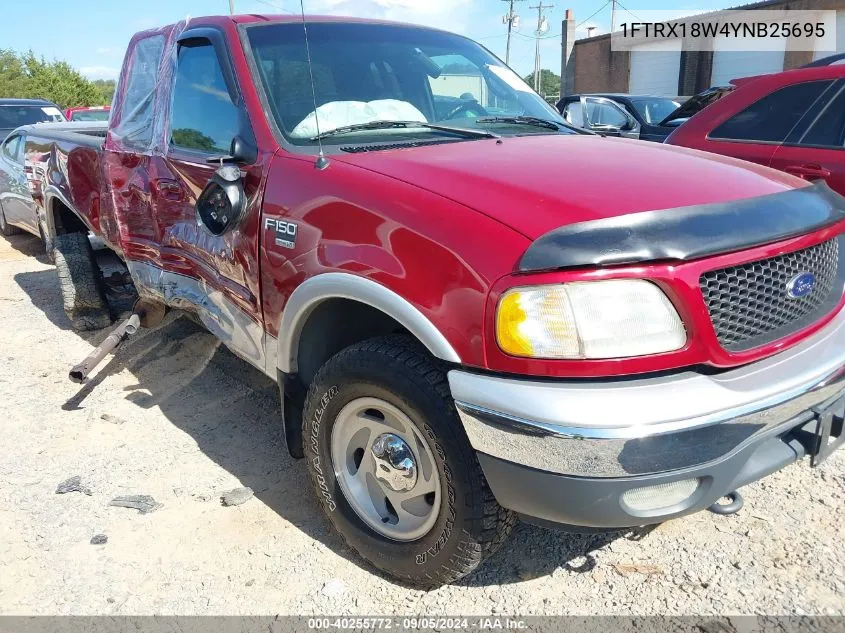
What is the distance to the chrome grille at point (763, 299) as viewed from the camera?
1917mm

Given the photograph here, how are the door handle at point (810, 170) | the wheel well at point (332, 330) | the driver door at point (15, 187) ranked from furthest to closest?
1. the driver door at point (15, 187)
2. the door handle at point (810, 170)
3. the wheel well at point (332, 330)

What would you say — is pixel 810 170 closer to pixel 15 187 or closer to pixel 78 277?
pixel 78 277

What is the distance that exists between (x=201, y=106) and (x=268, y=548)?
6.72 feet

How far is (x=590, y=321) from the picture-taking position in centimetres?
183

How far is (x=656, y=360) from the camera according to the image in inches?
72.7

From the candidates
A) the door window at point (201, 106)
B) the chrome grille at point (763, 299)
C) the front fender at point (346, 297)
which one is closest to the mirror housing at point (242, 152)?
the door window at point (201, 106)

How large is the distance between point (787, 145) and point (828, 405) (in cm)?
279

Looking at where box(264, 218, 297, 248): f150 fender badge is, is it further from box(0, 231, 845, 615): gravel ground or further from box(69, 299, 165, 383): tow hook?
box(69, 299, 165, 383): tow hook

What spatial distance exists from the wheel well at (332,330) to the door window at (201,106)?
942 millimetres

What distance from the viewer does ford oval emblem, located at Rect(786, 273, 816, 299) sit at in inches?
82.7

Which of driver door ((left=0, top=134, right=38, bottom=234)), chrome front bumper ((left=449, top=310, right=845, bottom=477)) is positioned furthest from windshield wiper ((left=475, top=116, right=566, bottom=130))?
driver door ((left=0, top=134, right=38, bottom=234))

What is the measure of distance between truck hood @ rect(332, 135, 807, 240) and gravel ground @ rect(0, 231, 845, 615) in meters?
1.35

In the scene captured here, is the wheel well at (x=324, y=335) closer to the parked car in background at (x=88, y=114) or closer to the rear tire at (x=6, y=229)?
the rear tire at (x=6, y=229)

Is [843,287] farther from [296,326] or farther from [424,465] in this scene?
[296,326]
